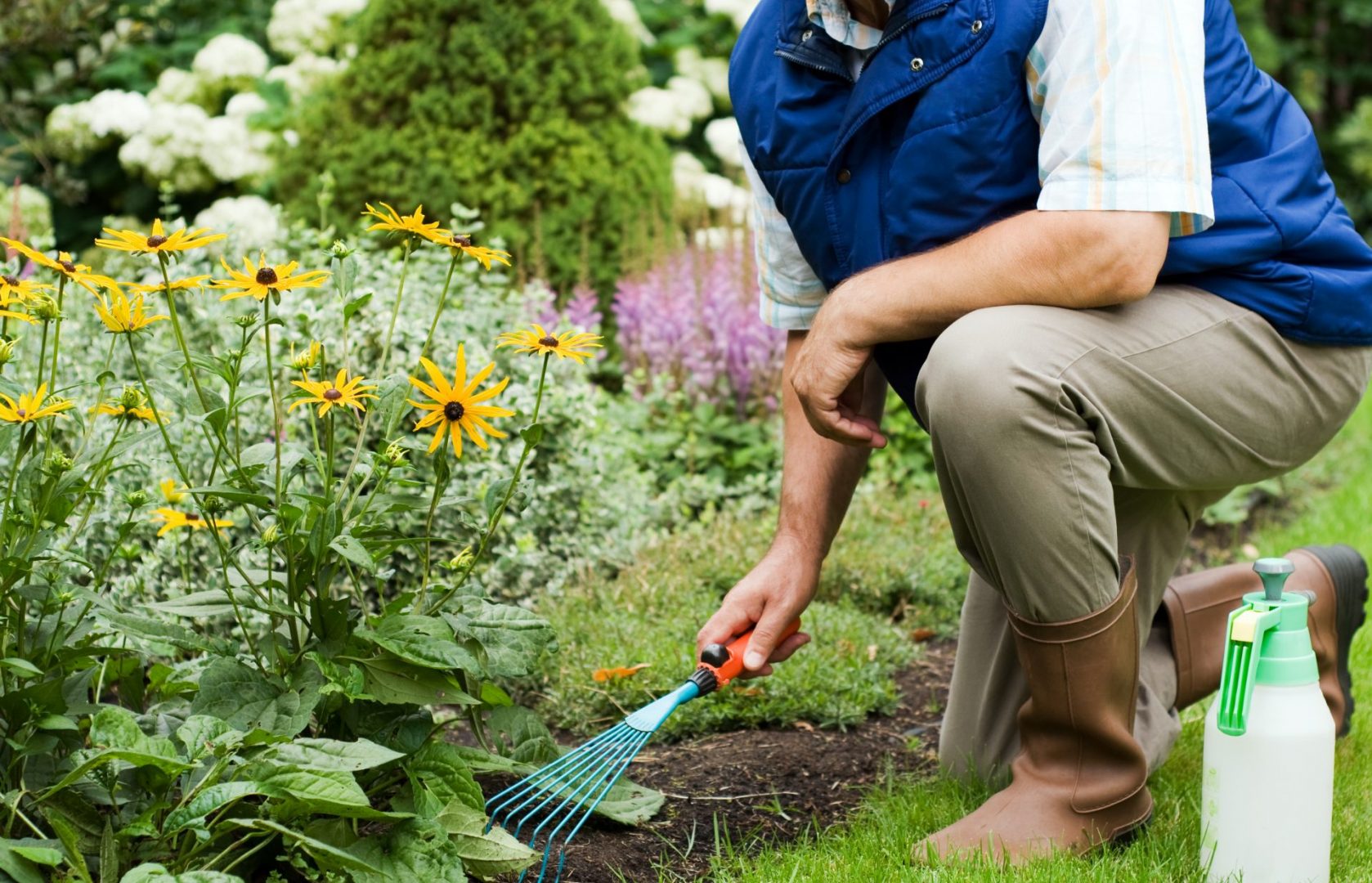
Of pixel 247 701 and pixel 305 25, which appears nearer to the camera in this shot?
pixel 247 701

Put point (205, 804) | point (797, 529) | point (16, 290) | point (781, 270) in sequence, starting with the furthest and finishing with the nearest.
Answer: point (781, 270) < point (797, 529) < point (16, 290) < point (205, 804)

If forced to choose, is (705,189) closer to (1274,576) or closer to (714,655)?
(714,655)

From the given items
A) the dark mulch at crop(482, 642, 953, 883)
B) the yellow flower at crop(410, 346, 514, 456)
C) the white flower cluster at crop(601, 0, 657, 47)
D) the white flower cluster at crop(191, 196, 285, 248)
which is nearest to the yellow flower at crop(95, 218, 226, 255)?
the yellow flower at crop(410, 346, 514, 456)

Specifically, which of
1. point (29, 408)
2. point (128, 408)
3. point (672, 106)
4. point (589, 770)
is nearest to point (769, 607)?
point (589, 770)

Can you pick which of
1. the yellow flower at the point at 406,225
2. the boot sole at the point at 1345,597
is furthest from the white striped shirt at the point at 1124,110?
the boot sole at the point at 1345,597

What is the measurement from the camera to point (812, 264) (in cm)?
226

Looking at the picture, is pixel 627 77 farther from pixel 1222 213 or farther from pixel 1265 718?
pixel 1265 718

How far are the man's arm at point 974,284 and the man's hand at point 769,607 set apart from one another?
0.77 feet

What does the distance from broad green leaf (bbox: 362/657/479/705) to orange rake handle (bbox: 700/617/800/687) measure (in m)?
0.38

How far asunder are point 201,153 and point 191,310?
2201mm

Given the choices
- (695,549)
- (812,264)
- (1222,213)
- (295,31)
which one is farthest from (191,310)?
(295,31)

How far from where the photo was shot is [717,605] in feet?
9.39

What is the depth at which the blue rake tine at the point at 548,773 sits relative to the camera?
1.92m

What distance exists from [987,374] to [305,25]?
436cm
